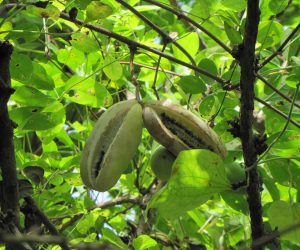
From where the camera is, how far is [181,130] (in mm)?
1427

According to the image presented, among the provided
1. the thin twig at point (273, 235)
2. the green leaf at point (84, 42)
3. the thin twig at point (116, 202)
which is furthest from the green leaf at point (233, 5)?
the thin twig at point (273, 235)

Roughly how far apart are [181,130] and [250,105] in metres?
0.19

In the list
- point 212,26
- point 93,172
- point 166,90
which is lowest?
point 93,172

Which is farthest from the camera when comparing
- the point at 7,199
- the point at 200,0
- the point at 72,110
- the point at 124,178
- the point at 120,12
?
the point at 72,110

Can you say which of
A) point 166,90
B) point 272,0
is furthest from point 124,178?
point 272,0

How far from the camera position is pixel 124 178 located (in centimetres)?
228

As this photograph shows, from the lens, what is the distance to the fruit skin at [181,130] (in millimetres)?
1400

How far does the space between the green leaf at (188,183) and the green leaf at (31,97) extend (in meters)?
0.58

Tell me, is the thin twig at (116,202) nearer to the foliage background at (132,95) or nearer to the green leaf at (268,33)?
the foliage background at (132,95)

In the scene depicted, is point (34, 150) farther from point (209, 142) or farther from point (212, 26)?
point (209, 142)

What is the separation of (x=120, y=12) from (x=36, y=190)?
647mm

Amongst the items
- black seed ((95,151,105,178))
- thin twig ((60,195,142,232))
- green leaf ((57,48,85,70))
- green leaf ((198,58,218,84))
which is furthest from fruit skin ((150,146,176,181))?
thin twig ((60,195,142,232))

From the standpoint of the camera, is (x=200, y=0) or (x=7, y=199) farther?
(x=200, y=0)

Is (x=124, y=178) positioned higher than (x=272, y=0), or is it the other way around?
(x=272, y=0)
